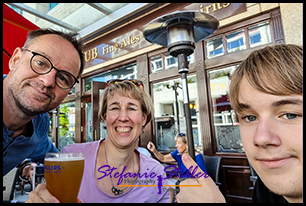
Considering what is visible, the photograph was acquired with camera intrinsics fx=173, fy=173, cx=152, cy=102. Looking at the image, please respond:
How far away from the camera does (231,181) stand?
116 inches

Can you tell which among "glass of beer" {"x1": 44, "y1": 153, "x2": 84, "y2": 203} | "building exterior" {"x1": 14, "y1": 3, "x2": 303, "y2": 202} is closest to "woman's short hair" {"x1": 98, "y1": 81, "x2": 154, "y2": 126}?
"glass of beer" {"x1": 44, "y1": 153, "x2": 84, "y2": 203}

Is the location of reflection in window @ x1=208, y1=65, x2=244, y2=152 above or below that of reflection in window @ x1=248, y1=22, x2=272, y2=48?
below

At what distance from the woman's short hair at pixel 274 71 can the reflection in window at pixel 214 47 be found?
265 centimetres

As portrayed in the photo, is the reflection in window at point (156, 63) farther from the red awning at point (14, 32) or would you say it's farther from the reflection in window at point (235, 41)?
the red awning at point (14, 32)

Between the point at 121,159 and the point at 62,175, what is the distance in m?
0.58

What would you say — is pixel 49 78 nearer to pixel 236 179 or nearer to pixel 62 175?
pixel 62 175

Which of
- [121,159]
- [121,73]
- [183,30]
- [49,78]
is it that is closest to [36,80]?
[49,78]

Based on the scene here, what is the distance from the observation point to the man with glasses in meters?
0.90

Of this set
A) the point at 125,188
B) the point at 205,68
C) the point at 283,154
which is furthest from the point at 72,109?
the point at 283,154

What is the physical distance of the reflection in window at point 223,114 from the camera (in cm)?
304

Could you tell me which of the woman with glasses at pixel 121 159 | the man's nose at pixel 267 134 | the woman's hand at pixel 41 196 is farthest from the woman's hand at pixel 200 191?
the woman's hand at pixel 41 196

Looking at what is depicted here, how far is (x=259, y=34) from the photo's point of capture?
292cm

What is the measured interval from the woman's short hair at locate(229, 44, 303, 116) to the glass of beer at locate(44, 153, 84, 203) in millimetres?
714

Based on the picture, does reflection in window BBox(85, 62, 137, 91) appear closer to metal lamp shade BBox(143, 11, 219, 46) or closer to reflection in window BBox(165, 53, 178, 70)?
reflection in window BBox(165, 53, 178, 70)
